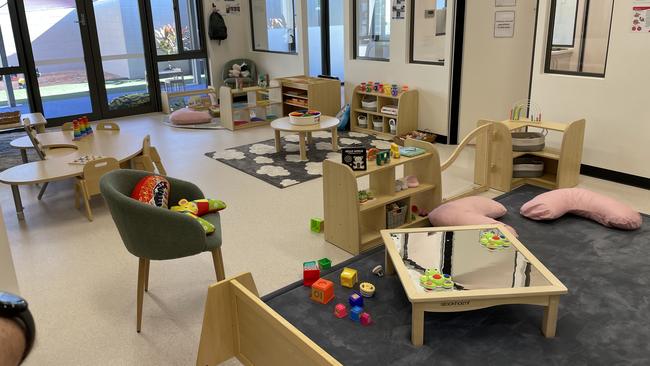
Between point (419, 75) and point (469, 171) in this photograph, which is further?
point (419, 75)

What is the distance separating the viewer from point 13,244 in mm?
3816

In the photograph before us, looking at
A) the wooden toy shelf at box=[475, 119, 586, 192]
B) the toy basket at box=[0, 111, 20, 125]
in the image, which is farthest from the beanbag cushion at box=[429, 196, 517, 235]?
the toy basket at box=[0, 111, 20, 125]

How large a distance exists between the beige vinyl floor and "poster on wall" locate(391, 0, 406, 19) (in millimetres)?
2051

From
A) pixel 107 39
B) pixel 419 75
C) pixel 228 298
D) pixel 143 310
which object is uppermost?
pixel 107 39

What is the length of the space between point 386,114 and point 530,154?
2031 mm

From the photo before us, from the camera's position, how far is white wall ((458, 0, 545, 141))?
5355 millimetres

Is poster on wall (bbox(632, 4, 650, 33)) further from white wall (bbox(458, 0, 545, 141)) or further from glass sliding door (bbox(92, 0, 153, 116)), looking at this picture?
glass sliding door (bbox(92, 0, 153, 116))

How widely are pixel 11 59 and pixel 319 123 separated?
4.58 meters

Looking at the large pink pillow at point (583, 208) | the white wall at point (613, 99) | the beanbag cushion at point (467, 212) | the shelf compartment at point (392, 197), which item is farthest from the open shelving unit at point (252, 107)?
the large pink pillow at point (583, 208)

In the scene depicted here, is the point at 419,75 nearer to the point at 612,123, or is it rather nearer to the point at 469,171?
the point at 469,171

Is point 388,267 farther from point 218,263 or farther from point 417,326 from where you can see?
point 218,263

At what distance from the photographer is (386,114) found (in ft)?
20.8

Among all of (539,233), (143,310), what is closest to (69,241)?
(143,310)

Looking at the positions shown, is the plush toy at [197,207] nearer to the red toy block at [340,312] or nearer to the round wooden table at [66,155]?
the red toy block at [340,312]
